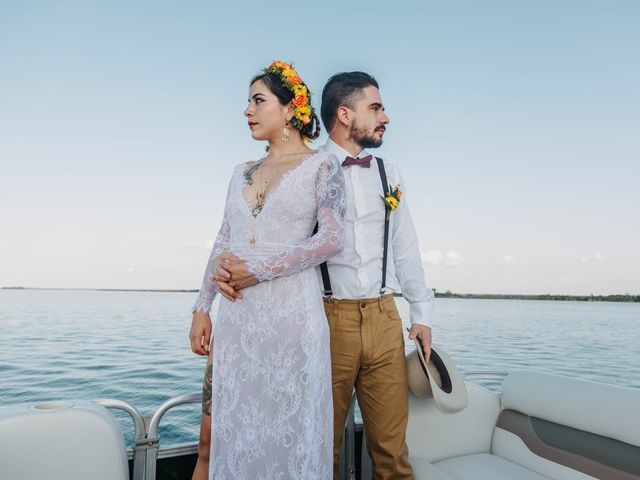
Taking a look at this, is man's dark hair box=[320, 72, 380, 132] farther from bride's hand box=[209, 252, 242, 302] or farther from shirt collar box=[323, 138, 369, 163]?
bride's hand box=[209, 252, 242, 302]

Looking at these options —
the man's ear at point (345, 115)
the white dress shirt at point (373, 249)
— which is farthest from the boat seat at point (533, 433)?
the man's ear at point (345, 115)

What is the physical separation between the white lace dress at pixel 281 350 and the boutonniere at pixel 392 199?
1.23 feet

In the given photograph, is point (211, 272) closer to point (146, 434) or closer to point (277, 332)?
point (277, 332)

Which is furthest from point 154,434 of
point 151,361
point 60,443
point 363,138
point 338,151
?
point 151,361

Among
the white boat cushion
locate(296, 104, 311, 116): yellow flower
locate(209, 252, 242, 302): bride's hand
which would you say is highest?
locate(296, 104, 311, 116): yellow flower

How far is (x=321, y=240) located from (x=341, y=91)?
0.83 metres

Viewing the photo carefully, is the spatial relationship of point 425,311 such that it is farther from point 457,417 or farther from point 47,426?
point 47,426

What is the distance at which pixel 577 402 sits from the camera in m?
2.13

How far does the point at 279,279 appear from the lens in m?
1.53

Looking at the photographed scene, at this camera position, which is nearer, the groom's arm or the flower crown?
the flower crown

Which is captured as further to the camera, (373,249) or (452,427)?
(452,427)

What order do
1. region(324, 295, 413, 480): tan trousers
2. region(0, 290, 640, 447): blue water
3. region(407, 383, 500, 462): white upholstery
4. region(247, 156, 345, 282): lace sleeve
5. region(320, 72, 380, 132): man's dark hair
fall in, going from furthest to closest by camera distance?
1. region(0, 290, 640, 447): blue water
2. region(407, 383, 500, 462): white upholstery
3. region(320, 72, 380, 132): man's dark hair
4. region(324, 295, 413, 480): tan trousers
5. region(247, 156, 345, 282): lace sleeve

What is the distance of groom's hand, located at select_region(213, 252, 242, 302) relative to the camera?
149cm

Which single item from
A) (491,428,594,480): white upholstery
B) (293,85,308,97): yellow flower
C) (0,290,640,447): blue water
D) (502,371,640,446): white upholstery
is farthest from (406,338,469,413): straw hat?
(0,290,640,447): blue water
